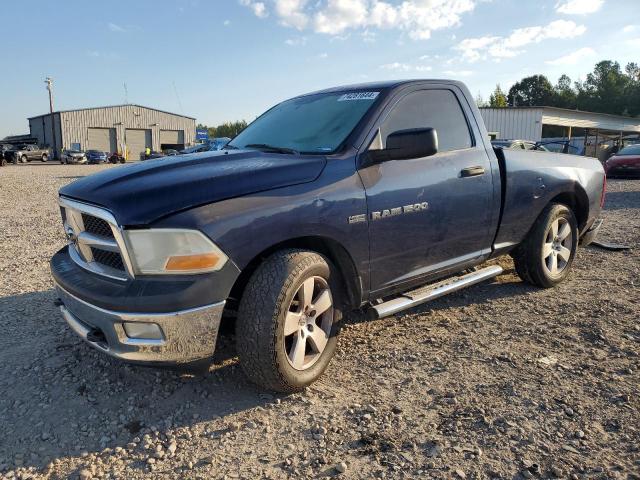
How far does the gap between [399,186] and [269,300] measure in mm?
1216

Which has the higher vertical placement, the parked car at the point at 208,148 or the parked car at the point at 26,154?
the parked car at the point at 26,154

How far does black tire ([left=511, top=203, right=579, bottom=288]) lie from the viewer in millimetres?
4555

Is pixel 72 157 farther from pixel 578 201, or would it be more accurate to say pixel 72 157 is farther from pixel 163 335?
pixel 163 335

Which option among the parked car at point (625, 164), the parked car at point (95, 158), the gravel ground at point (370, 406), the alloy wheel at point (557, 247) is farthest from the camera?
the parked car at point (95, 158)

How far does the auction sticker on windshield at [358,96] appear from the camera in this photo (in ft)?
11.5

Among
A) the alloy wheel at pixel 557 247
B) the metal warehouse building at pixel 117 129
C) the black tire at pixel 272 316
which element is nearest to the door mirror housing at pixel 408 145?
the black tire at pixel 272 316

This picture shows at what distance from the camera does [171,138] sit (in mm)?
65062

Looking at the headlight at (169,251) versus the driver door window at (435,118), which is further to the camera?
the driver door window at (435,118)

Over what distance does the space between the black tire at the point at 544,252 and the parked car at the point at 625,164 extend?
16.4 metres

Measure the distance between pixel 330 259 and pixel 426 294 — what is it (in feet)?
2.89

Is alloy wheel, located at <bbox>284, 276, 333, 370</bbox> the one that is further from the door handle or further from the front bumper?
the door handle

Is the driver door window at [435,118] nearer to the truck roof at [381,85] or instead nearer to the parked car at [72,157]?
the truck roof at [381,85]

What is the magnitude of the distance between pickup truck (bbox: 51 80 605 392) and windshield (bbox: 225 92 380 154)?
0.05ft

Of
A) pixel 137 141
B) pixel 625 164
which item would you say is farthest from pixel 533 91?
pixel 625 164
